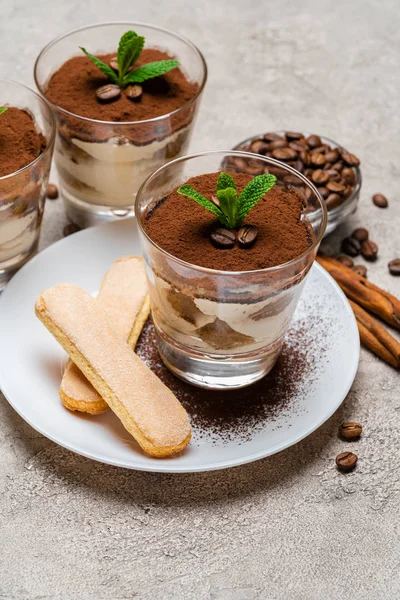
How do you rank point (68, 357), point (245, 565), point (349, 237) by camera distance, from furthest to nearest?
point (349, 237), point (68, 357), point (245, 565)

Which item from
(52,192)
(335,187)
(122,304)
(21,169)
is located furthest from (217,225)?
(52,192)

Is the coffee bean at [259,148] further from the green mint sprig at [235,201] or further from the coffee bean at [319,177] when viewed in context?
the green mint sprig at [235,201]

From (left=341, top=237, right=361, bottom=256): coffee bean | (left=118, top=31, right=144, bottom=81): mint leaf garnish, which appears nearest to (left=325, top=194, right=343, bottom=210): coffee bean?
(left=341, top=237, right=361, bottom=256): coffee bean

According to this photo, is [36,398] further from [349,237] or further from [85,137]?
[349,237]

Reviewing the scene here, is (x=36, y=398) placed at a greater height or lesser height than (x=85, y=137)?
lesser

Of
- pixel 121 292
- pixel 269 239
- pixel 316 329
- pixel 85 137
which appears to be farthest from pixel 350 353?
pixel 85 137

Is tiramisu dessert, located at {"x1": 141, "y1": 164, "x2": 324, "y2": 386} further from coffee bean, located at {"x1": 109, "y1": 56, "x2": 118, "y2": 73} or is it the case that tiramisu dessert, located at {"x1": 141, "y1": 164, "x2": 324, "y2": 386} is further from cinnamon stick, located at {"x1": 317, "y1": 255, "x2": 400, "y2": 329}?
coffee bean, located at {"x1": 109, "y1": 56, "x2": 118, "y2": 73}

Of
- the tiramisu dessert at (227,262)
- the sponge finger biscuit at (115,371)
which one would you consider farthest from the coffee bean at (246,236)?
the sponge finger biscuit at (115,371)
